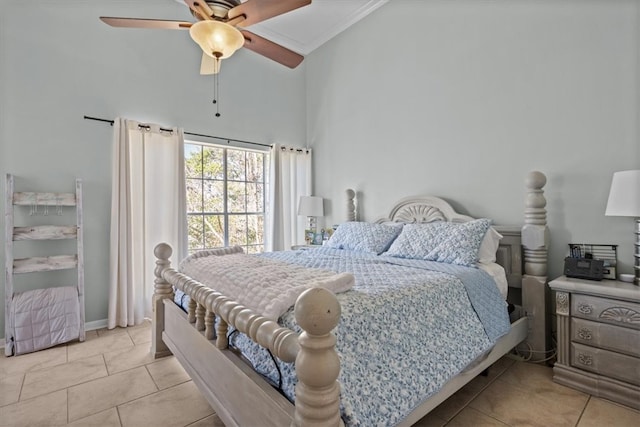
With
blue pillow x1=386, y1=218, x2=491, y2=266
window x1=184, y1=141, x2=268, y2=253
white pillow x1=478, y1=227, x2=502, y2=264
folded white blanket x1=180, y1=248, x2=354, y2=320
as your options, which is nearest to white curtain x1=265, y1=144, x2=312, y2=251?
window x1=184, y1=141, x2=268, y2=253

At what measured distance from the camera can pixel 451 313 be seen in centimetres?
161

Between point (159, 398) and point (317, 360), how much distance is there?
1.56 meters

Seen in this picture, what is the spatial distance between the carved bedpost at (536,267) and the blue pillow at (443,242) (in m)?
0.30

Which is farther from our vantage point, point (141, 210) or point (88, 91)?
point (141, 210)

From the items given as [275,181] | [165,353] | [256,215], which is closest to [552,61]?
[275,181]

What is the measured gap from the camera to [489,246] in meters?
2.30

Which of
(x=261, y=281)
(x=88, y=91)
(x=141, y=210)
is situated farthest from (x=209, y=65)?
(x=261, y=281)

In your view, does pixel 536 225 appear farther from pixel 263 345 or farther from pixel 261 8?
pixel 261 8

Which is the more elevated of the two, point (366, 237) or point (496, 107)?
point (496, 107)

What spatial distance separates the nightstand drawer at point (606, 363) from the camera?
1710mm

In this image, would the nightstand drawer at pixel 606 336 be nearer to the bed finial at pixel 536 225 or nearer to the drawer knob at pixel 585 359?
the drawer knob at pixel 585 359

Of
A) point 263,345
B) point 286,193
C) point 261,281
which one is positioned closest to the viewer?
point 263,345

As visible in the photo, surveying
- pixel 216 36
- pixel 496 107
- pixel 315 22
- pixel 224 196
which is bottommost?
pixel 224 196

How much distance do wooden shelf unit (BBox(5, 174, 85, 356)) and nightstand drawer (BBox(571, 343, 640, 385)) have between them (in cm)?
376
